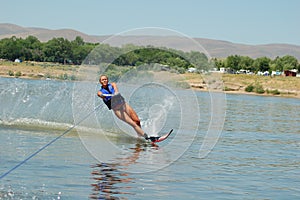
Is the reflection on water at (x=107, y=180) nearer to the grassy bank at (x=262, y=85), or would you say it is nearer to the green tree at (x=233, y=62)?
the grassy bank at (x=262, y=85)

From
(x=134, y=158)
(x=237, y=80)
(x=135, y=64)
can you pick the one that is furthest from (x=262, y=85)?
(x=134, y=158)

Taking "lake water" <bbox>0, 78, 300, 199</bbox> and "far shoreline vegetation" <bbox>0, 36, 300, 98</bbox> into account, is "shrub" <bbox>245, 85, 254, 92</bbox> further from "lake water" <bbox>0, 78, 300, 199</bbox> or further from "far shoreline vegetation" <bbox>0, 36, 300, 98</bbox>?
"lake water" <bbox>0, 78, 300, 199</bbox>

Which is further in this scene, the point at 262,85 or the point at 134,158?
the point at 262,85

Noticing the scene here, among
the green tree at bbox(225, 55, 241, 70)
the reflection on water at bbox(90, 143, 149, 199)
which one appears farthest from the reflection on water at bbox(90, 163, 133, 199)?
the green tree at bbox(225, 55, 241, 70)

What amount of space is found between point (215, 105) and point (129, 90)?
3.34 metres

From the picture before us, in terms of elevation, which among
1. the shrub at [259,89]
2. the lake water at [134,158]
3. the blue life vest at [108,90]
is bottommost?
the shrub at [259,89]

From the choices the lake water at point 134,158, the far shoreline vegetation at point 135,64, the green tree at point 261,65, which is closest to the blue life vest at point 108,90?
the far shoreline vegetation at point 135,64

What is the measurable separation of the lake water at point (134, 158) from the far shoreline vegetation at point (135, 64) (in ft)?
3.33

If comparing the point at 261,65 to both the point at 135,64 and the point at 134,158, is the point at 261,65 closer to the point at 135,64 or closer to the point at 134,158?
the point at 135,64

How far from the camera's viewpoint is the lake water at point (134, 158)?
10.9m

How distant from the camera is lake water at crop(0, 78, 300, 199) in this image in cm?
1090

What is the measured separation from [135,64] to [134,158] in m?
4.18

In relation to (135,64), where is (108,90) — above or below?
below

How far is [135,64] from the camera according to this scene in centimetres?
1767
